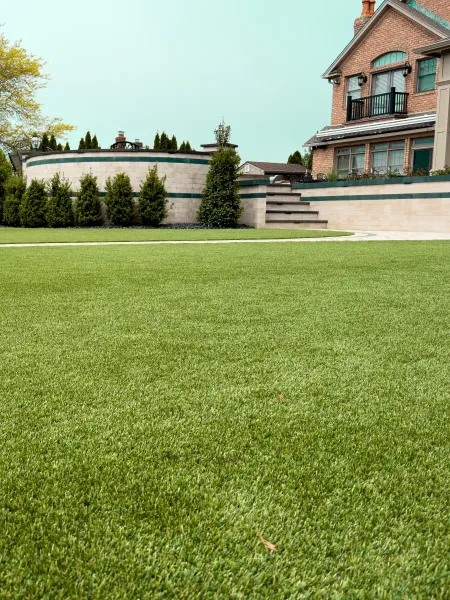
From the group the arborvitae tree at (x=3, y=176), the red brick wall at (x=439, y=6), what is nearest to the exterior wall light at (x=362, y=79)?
the red brick wall at (x=439, y=6)

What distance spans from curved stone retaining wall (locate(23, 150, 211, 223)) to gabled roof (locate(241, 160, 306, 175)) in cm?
2349

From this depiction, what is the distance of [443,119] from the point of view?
671 inches

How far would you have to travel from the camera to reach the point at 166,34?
17.2 m

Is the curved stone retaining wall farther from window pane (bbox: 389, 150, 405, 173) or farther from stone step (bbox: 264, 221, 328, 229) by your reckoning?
window pane (bbox: 389, 150, 405, 173)

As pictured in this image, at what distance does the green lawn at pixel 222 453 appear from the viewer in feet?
3.72

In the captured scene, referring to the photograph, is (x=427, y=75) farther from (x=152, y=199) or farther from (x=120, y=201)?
(x=120, y=201)

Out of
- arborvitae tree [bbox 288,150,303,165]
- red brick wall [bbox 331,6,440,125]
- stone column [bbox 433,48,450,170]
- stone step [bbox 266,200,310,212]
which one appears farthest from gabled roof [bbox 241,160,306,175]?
stone step [bbox 266,200,310,212]

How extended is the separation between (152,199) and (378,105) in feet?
38.0

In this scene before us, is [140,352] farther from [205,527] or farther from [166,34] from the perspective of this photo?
[166,34]

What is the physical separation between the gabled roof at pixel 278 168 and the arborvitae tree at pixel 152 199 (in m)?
24.8

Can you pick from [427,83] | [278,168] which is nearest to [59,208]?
[427,83]

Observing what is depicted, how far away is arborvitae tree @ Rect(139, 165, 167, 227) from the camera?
16.5 meters

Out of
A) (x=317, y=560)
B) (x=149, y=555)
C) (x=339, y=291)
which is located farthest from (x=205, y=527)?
(x=339, y=291)

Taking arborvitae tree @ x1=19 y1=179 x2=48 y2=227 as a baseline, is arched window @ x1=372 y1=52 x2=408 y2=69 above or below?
above
